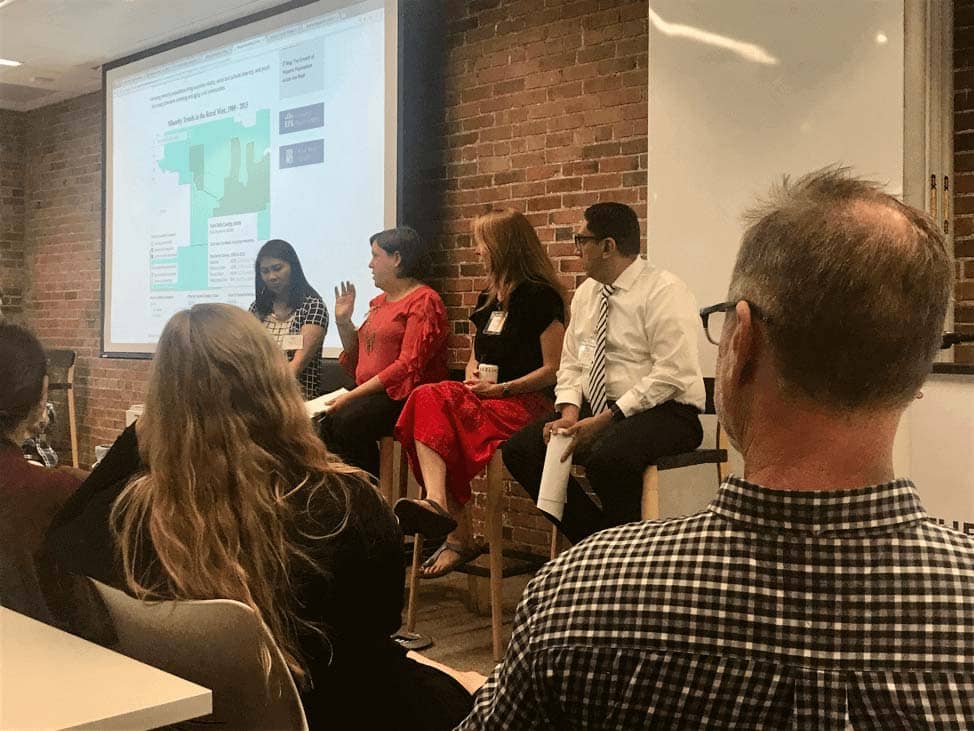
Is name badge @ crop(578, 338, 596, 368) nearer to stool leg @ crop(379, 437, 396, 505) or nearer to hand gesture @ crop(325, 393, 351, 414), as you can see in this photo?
stool leg @ crop(379, 437, 396, 505)

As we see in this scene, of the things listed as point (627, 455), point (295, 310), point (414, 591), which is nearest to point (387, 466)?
point (414, 591)

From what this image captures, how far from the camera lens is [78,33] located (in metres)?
5.28

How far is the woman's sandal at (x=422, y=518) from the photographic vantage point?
323 centimetres

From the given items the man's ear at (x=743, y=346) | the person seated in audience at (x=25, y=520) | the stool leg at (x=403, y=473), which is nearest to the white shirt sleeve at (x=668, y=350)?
the stool leg at (x=403, y=473)

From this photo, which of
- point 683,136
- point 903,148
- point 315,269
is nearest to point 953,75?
point 903,148

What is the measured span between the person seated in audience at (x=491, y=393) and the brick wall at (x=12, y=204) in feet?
7.72

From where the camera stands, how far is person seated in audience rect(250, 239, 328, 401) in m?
3.92

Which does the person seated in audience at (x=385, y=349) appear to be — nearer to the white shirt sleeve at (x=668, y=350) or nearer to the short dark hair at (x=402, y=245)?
the short dark hair at (x=402, y=245)

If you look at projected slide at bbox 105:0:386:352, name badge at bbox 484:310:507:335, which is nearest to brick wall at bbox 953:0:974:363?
name badge at bbox 484:310:507:335

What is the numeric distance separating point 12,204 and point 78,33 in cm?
100

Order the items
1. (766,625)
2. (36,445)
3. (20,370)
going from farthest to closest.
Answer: (20,370) < (36,445) < (766,625)

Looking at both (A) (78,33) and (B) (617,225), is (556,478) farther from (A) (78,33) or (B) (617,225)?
(A) (78,33)

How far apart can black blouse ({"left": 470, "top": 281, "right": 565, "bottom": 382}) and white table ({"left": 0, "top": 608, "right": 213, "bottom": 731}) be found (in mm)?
2424

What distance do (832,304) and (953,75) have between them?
2.89 m
